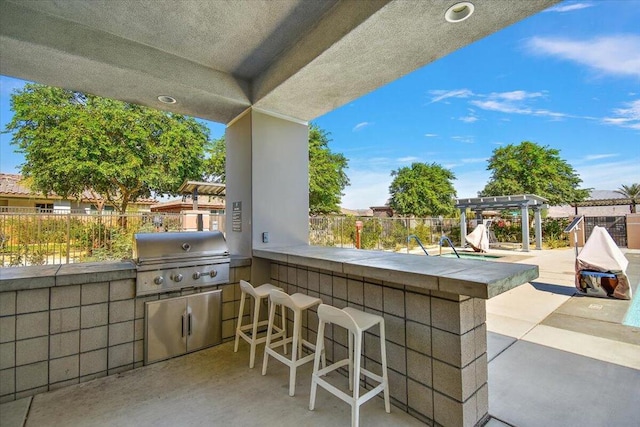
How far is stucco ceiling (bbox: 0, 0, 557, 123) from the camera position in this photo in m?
1.83

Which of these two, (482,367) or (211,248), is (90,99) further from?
(482,367)

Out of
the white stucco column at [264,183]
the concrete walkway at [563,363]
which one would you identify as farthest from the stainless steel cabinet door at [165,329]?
the concrete walkway at [563,363]

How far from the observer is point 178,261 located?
8.48ft

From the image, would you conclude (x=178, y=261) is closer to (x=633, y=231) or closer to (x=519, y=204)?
(x=519, y=204)

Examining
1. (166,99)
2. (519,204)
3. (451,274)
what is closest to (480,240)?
(519,204)

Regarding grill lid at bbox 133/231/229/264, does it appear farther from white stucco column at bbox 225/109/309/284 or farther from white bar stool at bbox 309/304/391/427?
white bar stool at bbox 309/304/391/427

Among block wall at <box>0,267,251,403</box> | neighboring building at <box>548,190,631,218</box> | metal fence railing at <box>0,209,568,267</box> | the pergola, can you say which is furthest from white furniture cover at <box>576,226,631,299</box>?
neighboring building at <box>548,190,631,218</box>

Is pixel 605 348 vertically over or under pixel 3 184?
under

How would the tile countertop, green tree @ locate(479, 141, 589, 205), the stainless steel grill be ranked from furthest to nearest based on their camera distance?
green tree @ locate(479, 141, 589, 205)
the stainless steel grill
the tile countertop

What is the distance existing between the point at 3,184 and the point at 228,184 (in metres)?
15.1

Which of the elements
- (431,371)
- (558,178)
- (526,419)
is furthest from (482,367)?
(558,178)

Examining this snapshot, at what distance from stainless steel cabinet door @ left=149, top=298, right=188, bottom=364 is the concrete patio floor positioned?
10 centimetres

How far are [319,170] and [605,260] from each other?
9.26 meters

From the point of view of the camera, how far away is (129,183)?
9414 mm
